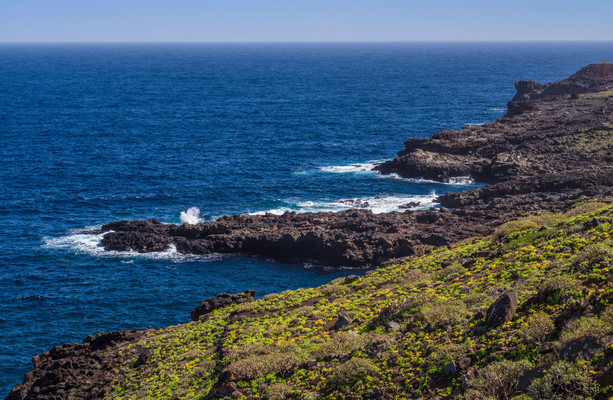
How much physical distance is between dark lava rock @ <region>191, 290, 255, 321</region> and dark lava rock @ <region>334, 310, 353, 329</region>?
45.0 ft

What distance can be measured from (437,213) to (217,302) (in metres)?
28.4

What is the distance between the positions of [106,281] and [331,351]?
34458 mm

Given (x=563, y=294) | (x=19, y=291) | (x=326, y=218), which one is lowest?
(x=19, y=291)

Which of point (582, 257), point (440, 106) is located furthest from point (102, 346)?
point (440, 106)

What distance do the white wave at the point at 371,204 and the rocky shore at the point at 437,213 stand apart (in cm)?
386

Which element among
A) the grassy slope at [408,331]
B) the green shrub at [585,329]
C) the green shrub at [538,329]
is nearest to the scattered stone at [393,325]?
the grassy slope at [408,331]

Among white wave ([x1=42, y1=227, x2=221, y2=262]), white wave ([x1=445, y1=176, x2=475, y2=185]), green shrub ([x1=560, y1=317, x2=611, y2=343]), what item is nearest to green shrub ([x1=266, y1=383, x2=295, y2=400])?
green shrub ([x1=560, y1=317, x2=611, y2=343])

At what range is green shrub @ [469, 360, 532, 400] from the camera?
1786 cm

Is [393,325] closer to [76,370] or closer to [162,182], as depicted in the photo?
[76,370]

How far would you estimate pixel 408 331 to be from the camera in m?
25.2

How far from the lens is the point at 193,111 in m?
146

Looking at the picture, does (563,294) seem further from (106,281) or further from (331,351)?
(106,281)

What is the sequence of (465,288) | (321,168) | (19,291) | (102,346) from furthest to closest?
(321,168), (19,291), (102,346), (465,288)

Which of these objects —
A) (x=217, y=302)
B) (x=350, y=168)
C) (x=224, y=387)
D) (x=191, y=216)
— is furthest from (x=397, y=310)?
(x=350, y=168)
